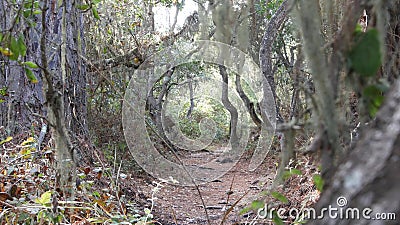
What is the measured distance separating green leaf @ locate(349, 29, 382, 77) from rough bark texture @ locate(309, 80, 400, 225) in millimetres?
48

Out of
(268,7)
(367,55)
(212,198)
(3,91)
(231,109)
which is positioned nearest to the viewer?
(367,55)

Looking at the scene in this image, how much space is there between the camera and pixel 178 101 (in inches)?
506

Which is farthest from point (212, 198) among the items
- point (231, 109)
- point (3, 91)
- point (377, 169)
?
point (231, 109)

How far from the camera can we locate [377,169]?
0.50m

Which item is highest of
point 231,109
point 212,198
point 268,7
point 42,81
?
point 268,7

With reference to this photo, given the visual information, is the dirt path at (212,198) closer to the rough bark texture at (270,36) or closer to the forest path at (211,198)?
the forest path at (211,198)

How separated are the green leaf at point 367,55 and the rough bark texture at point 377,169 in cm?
5

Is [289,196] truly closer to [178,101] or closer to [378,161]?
[378,161]

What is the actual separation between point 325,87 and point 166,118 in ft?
30.6

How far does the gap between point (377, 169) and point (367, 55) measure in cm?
19

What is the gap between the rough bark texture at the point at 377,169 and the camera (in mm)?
486

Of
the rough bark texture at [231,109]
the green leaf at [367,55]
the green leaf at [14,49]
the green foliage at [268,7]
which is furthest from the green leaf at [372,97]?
the rough bark texture at [231,109]

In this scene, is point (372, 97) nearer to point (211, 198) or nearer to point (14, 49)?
point (14, 49)

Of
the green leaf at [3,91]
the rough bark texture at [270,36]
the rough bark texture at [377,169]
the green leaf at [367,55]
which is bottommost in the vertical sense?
the rough bark texture at [377,169]
